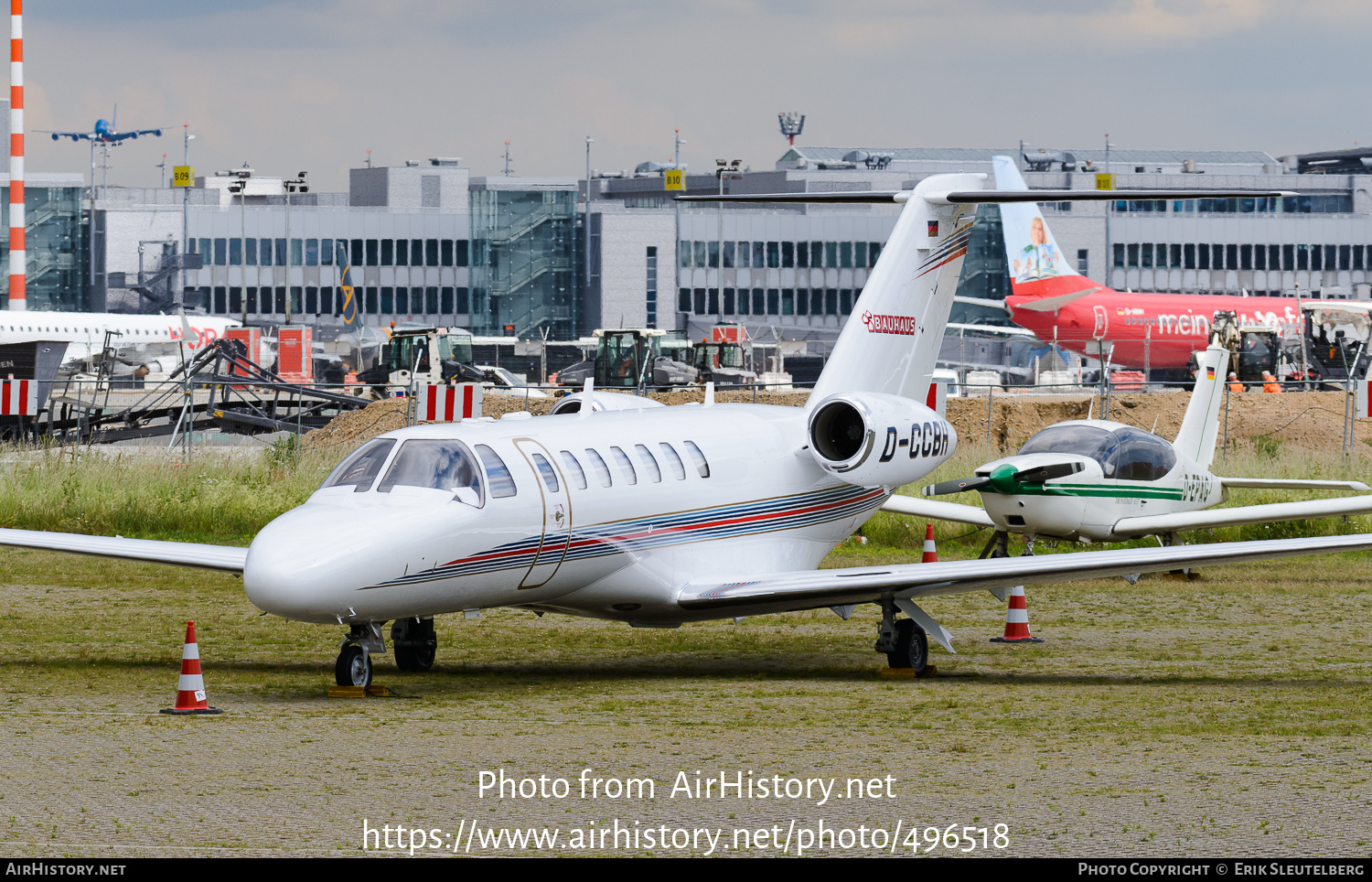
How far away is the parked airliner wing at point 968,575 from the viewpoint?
13812mm

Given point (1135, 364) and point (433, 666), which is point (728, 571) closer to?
point (433, 666)

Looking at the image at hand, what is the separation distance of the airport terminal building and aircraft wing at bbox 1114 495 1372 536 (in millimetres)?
82188

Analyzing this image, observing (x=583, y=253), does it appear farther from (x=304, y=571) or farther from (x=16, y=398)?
(x=304, y=571)

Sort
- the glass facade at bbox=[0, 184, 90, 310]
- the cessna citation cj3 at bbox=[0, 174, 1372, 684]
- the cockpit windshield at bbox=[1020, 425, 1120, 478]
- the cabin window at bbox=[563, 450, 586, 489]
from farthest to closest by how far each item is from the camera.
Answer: the glass facade at bbox=[0, 184, 90, 310]
the cockpit windshield at bbox=[1020, 425, 1120, 478]
the cabin window at bbox=[563, 450, 586, 489]
the cessna citation cj3 at bbox=[0, 174, 1372, 684]

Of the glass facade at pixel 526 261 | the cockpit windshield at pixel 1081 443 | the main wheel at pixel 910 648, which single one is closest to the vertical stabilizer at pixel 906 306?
the main wheel at pixel 910 648

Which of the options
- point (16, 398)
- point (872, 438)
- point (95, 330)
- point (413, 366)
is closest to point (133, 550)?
point (872, 438)

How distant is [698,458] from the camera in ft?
51.0

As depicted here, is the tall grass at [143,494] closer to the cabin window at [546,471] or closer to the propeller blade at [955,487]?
the propeller blade at [955,487]

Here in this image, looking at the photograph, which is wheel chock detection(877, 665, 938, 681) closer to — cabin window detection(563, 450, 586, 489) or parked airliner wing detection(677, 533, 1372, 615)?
parked airliner wing detection(677, 533, 1372, 615)

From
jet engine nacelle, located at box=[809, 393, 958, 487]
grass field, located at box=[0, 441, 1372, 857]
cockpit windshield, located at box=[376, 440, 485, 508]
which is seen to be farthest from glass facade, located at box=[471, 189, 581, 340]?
cockpit windshield, located at box=[376, 440, 485, 508]

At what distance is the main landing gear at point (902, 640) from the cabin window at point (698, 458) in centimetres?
194

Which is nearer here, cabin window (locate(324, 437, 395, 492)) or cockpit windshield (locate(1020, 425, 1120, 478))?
cabin window (locate(324, 437, 395, 492))

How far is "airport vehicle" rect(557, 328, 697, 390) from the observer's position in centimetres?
5822

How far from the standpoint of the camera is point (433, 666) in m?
15.5
